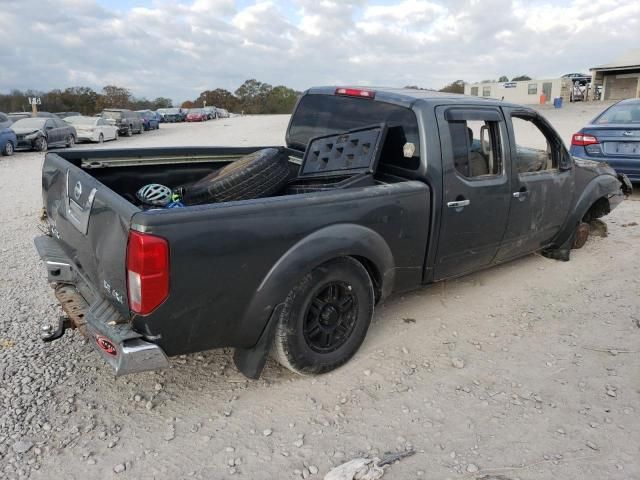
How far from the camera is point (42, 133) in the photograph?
18656mm

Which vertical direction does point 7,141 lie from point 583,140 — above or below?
below

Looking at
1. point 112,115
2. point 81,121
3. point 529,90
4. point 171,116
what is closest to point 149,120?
point 112,115

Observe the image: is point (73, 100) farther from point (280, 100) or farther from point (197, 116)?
point (280, 100)

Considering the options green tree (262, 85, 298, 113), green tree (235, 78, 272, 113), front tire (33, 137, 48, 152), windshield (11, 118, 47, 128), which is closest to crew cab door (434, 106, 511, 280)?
front tire (33, 137, 48, 152)

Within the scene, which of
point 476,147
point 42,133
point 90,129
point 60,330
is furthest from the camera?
point 90,129

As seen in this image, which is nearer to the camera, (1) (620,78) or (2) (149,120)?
(2) (149,120)

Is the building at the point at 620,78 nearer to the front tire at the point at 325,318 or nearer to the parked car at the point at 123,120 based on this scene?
the parked car at the point at 123,120

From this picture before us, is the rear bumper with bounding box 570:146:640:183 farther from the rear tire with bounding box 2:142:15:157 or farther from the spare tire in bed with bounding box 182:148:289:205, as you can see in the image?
the rear tire with bounding box 2:142:15:157

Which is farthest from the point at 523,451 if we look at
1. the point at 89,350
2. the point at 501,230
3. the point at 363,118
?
the point at 89,350

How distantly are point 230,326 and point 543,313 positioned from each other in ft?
9.54

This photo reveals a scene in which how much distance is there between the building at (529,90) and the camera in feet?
165

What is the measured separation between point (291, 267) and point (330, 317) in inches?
23.3

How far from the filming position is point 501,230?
14.1ft

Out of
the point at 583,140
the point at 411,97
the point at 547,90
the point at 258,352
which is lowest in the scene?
the point at 258,352
